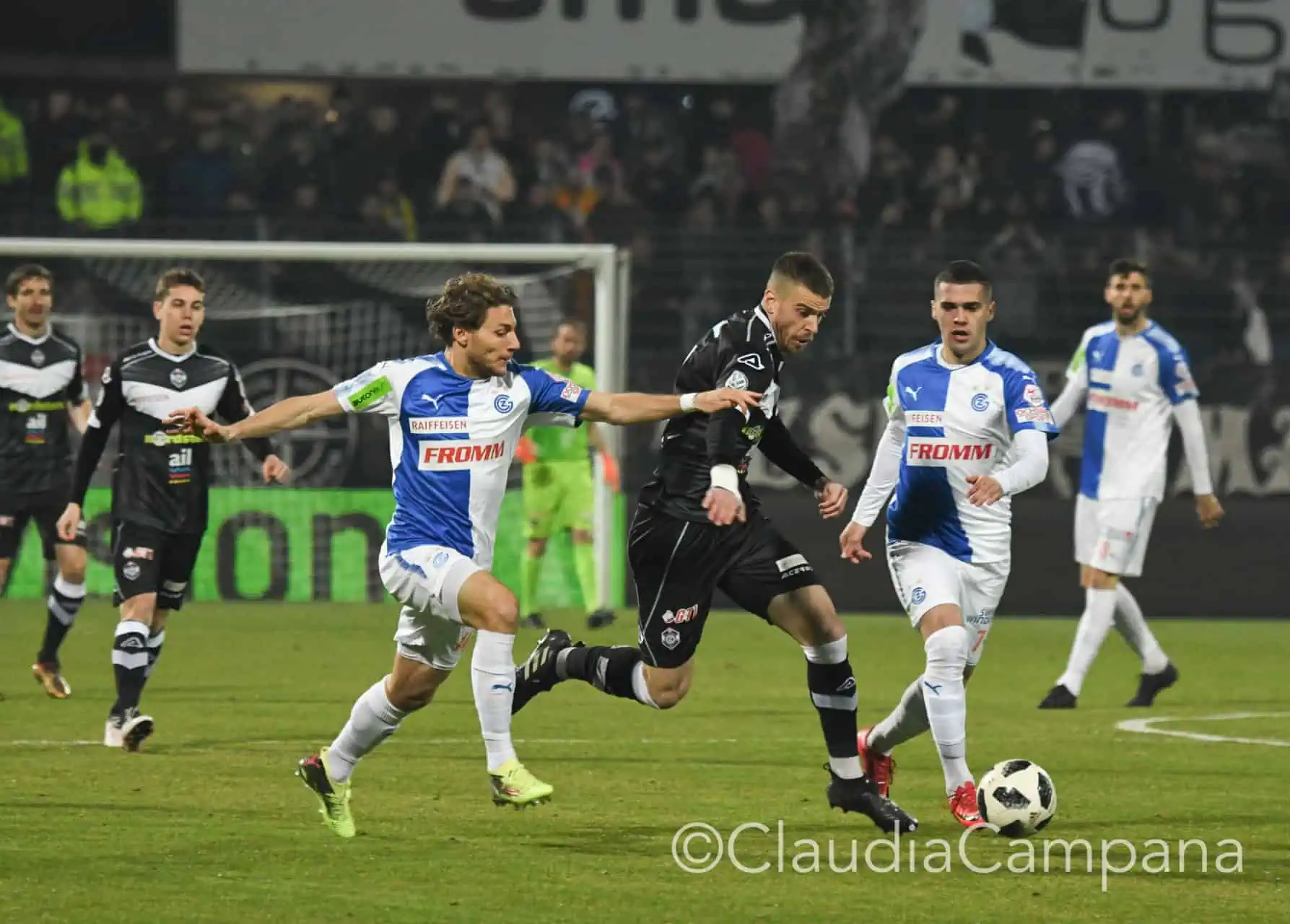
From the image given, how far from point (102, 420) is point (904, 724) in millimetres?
3976

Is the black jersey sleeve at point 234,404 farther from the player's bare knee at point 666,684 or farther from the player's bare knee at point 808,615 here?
the player's bare knee at point 808,615

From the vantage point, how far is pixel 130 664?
9359 mm

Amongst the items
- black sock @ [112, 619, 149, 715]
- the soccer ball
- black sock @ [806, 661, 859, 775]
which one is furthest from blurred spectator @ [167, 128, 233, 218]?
the soccer ball

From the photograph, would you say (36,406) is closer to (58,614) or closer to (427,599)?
(58,614)

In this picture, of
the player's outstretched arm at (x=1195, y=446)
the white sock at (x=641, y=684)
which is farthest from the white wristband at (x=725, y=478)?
the player's outstretched arm at (x=1195, y=446)

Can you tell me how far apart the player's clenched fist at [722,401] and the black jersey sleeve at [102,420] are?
11.7 ft

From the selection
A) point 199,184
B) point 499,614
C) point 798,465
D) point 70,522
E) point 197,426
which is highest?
point 199,184

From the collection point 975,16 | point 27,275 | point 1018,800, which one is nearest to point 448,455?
point 1018,800

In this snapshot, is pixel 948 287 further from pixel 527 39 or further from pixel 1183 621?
pixel 527 39

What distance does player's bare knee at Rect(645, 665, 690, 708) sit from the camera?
7.70 metres

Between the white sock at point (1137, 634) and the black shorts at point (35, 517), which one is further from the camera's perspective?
the black shorts at point (35, 517)

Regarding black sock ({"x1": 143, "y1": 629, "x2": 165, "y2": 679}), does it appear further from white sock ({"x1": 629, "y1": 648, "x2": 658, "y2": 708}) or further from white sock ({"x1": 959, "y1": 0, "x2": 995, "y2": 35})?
white sock ({"x1": 959, "y1": 0, "x2": 995, "y2": 35})

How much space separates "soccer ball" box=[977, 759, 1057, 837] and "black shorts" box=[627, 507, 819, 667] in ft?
3.07

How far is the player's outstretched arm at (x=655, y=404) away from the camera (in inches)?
278
